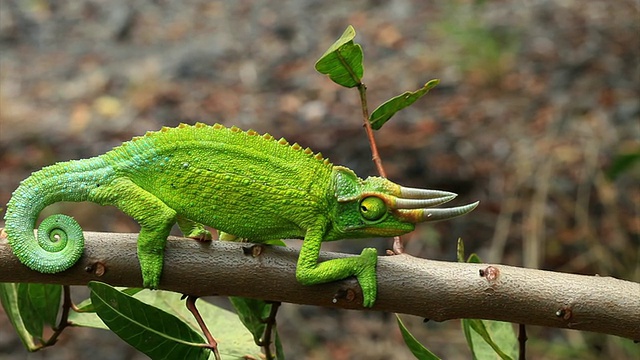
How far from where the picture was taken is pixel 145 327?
53.6 inches

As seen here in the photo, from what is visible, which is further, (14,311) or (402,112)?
(402,112)

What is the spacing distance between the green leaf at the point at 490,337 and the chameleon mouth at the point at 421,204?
33cm

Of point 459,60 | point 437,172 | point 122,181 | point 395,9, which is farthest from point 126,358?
point 395,9

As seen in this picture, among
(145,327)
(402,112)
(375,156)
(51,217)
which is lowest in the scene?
(145,327)

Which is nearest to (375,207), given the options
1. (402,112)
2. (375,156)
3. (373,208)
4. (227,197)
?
(373,208)

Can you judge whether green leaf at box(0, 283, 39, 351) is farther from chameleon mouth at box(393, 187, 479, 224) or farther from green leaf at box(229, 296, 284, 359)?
chameleon mouth at box(393, 187, 479, 224)

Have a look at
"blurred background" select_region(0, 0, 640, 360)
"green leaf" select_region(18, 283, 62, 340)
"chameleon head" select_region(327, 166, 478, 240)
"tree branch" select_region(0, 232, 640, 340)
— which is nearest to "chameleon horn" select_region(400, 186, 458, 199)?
"chameleon head" select_region(327, 166, 478, 240)

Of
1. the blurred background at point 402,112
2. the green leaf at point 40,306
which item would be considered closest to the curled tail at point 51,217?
the green leaf at point 40,306

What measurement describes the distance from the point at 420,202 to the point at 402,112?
3.88 metres

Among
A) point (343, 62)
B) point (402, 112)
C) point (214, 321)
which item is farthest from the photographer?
point (402, 112)

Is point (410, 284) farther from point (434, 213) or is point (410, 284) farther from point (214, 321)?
point (214, 321)

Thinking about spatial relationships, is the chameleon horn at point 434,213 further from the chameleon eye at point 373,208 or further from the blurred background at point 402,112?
the blurred background at point 402,112

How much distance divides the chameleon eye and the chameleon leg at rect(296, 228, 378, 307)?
0.11 metres

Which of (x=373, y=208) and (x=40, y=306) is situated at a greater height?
(x=373, y=208)
